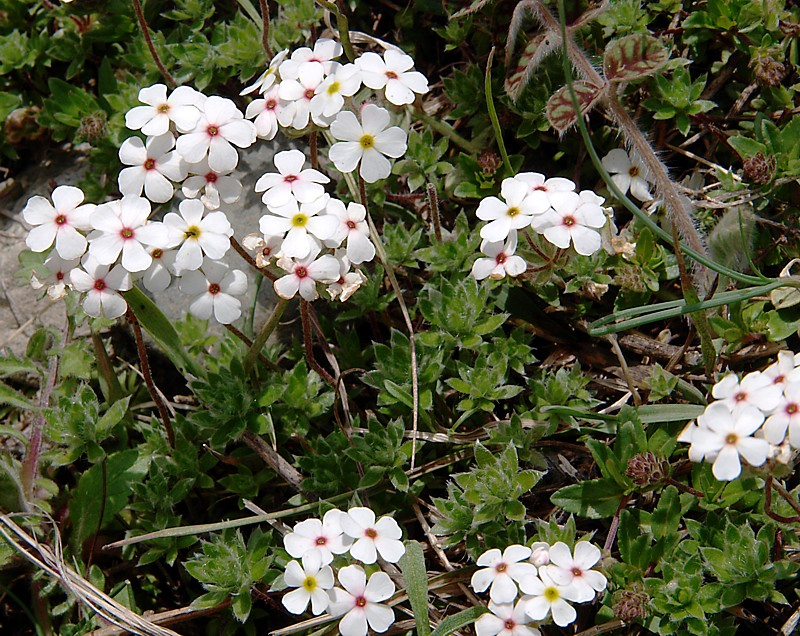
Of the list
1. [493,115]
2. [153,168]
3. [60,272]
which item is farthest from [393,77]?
[60,272]

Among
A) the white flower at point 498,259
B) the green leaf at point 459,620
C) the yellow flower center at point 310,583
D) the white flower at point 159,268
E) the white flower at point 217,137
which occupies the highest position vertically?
the white flower at point 217,137

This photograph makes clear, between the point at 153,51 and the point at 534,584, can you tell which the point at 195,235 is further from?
the point at 534,584

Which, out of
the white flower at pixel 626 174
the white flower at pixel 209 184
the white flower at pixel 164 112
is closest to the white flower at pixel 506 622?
the white flower at pixel 209 184

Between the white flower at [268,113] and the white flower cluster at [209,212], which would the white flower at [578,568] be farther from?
the white flower at [268,113]

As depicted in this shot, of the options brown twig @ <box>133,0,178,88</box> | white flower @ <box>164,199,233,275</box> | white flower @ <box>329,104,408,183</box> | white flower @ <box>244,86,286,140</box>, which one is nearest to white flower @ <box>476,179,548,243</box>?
white flower @ <box>329,104,408,183</box>

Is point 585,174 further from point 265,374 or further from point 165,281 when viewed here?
point 165,281

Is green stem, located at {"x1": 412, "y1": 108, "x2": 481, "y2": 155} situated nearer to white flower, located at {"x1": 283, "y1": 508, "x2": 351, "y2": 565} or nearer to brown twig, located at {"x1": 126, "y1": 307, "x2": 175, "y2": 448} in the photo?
brown twig, located at {"x1": 126, "y1": 307, "x2": 175, "y2": 448}
